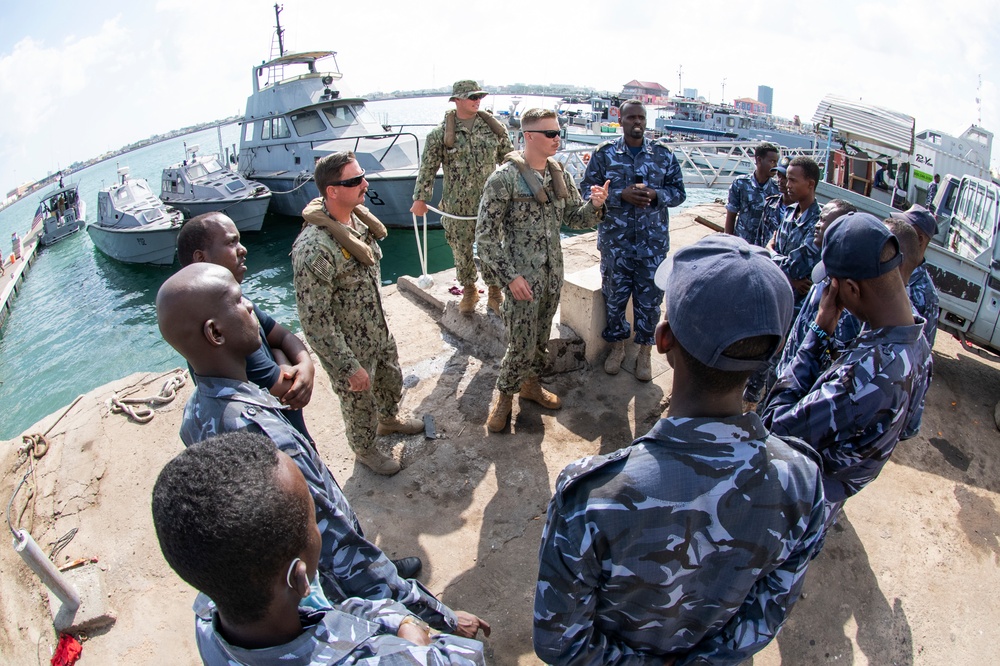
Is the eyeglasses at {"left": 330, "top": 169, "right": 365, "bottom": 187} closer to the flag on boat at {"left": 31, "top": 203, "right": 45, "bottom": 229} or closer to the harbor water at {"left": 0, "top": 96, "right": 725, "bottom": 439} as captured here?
the harbor water at {"left": 0, "top": 96, "right": 725, "bottom": 439}

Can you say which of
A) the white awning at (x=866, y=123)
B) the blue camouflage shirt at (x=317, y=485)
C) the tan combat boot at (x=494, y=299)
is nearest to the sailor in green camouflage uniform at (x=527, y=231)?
the tan combat boot at (x=494, y=299)

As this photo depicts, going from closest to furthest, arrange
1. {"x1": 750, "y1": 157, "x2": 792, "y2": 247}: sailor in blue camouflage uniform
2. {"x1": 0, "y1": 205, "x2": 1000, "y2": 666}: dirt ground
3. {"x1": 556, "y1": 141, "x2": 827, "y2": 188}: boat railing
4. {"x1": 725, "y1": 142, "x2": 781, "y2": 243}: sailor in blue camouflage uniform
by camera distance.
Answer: {"x1": 0, "y1": 205, "x2": 1000, "y2": 666}: dirt ground, {"x1": 750, "y1": 157, "x2": 792, "y2": 247}: sailor in blue camouflage uniform, {"x1": 725, "y1": 142, "x2": 781, "y2": 243}: sailor in blue camouflage uniform, {"x1": 556, "y1": 141, "x2": 827, "y2": 188}: boat railing

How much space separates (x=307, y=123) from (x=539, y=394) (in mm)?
14394

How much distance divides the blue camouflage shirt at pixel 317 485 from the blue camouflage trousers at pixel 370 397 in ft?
4.24

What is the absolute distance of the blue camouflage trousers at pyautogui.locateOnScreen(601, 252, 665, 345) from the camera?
4.14 metres

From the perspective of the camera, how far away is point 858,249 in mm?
1753

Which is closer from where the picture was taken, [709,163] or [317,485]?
[317,485]

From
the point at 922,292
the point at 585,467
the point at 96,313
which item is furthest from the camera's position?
the point at 96,313

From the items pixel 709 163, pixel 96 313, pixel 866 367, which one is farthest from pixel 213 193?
pixel 866 367

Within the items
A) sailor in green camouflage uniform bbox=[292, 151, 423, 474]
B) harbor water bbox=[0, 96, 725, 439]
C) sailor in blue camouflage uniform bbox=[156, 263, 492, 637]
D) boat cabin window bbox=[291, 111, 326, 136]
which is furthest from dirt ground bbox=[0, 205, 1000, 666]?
boat cabin window bbox=[291, 111, 326, 136]

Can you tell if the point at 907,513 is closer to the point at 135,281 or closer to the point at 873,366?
the point at 873,366

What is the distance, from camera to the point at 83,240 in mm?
18953

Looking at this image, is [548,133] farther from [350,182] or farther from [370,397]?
[370,397]

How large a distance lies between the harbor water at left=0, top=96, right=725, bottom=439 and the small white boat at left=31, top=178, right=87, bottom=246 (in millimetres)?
1717
